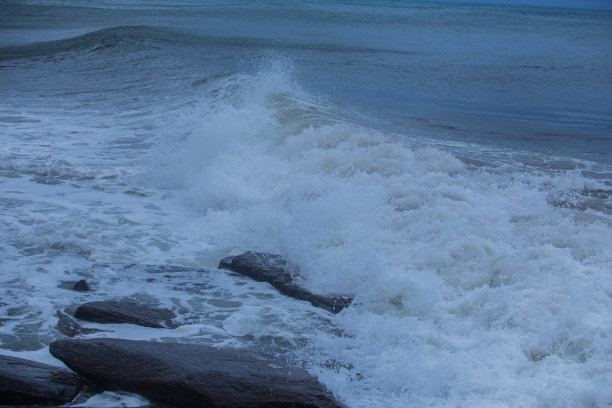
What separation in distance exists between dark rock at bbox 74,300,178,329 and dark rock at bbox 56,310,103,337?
0.28 ft

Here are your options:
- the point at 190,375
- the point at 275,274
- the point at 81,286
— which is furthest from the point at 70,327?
the point at 275,274

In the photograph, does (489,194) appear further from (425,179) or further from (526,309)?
(526,309)

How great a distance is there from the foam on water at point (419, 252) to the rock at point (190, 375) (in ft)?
1.53

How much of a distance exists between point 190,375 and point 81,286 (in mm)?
2385

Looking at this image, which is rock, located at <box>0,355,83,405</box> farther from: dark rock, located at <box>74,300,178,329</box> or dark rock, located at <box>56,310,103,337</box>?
dark rock, located at <box>74,300,178,329</box>

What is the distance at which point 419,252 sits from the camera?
6441 millimetres

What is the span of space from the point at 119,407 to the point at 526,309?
355 centimetres

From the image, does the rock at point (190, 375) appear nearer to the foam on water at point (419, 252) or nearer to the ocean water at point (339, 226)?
the ocean water at point (339, 226)

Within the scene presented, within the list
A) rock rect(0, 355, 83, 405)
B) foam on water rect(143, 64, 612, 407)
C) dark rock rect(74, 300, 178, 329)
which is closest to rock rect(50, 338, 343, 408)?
rock rect(0, 355, 83, 405)

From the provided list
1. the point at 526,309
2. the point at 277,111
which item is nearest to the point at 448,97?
the point at 277,111

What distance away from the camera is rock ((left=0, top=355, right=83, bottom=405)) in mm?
3477

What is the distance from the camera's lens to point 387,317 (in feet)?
17.7

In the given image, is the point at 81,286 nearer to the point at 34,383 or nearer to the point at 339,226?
the point at 34,383

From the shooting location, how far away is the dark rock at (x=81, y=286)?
560 cm
